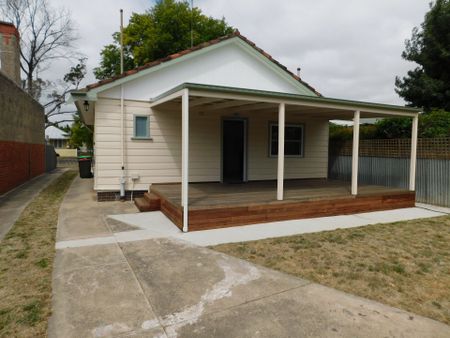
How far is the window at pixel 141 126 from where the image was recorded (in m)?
8.05

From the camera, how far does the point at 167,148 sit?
27.7 ft

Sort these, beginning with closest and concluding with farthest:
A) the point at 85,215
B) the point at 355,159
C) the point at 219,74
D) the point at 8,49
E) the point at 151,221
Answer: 1. the point at 151,221
2. the point at 85,215
3. the point at 355,159
4. the point at 219,74
5. the point at 8,49

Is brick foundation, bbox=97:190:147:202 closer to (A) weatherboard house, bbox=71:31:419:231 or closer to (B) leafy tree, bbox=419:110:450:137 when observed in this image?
(A) weatherboard house, bbox=71:31:419:231

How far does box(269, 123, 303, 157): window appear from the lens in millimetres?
10039

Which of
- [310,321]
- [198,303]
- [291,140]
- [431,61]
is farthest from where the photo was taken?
[431,61]

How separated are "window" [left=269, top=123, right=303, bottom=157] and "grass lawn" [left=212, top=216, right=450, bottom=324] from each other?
4787 mm

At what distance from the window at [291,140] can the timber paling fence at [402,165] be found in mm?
2100

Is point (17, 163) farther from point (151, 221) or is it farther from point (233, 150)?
point (233, 150)

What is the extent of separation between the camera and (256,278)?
349 centimetres

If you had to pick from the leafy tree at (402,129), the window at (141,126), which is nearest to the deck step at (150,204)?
the window at (141,126)

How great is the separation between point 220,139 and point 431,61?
1296cm

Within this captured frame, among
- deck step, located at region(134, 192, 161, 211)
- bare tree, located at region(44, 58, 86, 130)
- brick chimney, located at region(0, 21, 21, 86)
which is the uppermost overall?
bare tree, located at region(44, 58, 86, 130)

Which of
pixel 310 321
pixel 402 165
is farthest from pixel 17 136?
pixel 402 165

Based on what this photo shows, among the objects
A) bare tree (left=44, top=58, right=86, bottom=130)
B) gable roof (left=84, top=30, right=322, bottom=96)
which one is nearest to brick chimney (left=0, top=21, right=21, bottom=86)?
gable roof (left=84, top=30, right=322, bottom=96)
